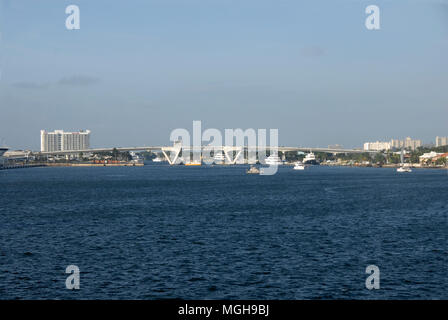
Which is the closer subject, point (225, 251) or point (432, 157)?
point (225, 251)

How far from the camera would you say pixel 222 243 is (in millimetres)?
27141

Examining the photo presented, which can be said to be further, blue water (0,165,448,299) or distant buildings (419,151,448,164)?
distant buildings (419,151,448,164)

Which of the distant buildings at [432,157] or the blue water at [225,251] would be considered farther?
the distant buildings at [432,157]

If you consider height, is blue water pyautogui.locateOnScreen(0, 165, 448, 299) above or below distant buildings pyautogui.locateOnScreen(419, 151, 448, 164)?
below

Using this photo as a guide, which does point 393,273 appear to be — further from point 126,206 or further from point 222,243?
point 126,206

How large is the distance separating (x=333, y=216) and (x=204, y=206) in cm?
1275

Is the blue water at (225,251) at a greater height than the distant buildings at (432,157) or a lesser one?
lesser

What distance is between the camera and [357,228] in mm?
32625

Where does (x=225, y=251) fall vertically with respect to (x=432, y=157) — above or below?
below
